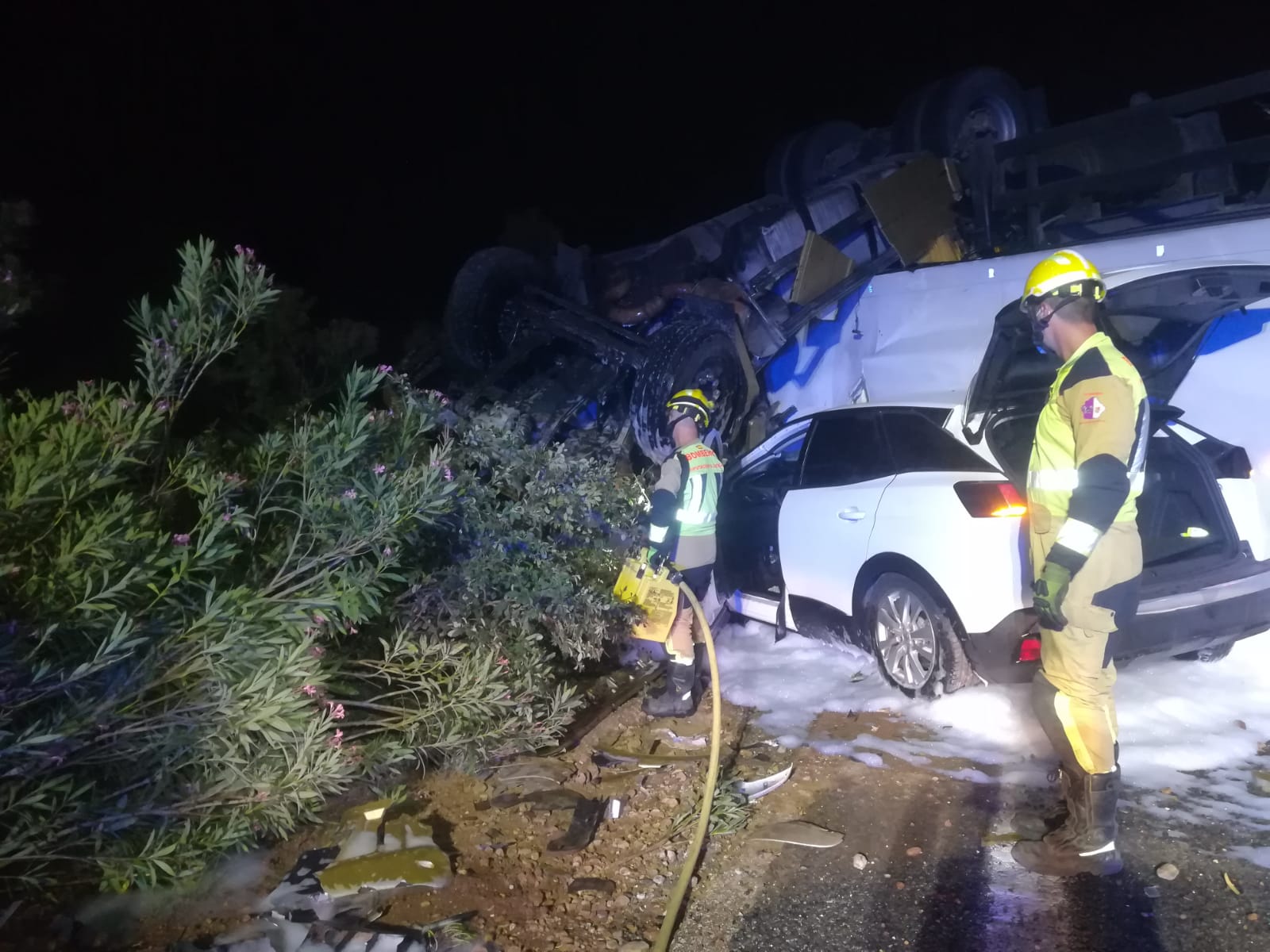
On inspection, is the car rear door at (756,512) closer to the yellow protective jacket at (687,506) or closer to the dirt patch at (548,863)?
the yellow protective jacket at (687,506)

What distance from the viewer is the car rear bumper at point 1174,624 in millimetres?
3910

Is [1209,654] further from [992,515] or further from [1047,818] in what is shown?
[1047,818]

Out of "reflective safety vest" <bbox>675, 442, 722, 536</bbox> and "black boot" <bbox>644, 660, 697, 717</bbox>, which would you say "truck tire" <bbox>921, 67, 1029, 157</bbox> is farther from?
"black boot" <bbox>644, 660, 697, 717</bbox>

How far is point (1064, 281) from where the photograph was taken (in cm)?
329

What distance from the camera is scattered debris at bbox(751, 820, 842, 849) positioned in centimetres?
340

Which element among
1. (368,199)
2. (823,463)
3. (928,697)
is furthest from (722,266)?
(368,199)

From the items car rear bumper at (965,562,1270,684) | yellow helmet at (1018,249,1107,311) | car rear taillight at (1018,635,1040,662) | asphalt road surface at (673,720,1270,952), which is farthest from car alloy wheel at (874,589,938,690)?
yellow helmet at (1018,249,1107,311)

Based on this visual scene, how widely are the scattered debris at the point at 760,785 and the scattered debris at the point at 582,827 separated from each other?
0.57 meters

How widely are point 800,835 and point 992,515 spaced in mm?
1608

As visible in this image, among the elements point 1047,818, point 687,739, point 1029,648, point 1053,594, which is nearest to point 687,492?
point 687,739

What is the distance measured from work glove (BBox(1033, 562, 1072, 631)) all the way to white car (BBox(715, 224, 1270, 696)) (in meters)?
0.31

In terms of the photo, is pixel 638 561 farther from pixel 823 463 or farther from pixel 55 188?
pixel 55 188

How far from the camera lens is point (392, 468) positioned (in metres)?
3.71

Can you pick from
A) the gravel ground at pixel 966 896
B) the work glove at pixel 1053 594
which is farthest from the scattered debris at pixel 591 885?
the work glove at pixel 1053 594
